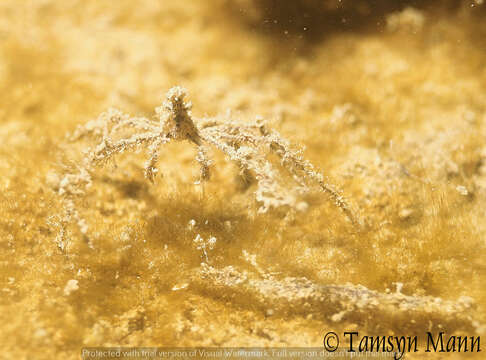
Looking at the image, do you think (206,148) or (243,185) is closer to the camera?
(206,148)

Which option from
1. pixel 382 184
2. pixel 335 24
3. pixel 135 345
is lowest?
pixel 135 345

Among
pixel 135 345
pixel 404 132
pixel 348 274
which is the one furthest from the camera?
pixel 404 132

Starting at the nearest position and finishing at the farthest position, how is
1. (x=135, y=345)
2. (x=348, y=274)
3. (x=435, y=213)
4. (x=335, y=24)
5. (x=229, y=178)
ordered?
(x=135, y=345) → (x=348, y=274) → (x=435, y=213) → (x=229, y=178) → (x=335, y=24)

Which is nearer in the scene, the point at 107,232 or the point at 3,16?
the point at 107,232

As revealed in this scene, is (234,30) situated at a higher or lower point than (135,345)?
higher

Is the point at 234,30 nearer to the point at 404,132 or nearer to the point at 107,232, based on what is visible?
the point at 404,132

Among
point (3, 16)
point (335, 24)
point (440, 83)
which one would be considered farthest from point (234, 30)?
point (3, 16)

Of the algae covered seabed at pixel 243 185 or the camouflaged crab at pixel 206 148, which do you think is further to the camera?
the camouflaged crab at pixel 206 148

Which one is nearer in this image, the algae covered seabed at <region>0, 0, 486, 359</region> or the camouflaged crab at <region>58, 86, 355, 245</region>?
the algae covered seabed at <region>0, 0, 486, 359</region>
